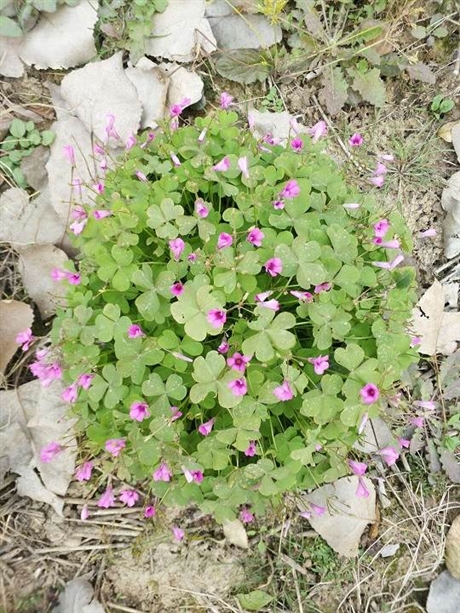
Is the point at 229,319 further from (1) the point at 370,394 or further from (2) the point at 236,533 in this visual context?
(2) the point at 236,533

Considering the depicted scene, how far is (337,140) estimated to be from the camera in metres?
2.78

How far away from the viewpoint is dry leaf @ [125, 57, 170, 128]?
2.56 metres

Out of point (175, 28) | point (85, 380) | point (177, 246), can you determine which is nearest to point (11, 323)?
point (85, 380)

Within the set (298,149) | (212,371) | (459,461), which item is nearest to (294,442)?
(212,371)

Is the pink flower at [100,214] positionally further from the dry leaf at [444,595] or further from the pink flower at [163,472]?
the dry leaf at [444,595]

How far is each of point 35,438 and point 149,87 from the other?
5.01 ft

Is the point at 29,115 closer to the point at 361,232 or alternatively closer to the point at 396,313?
the point at 361,232

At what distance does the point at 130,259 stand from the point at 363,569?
1693 millimetres

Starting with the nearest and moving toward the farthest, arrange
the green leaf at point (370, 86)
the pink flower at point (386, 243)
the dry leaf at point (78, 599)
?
the pink flower at point (386, 243)
the dry leaf at point (78, 599)
the green leaf at point (370, 86)

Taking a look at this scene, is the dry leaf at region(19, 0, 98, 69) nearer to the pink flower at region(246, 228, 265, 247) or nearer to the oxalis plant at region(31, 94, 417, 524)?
the oxalis plant at region(31, 94, 417, 524)

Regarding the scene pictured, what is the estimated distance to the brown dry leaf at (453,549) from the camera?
2.52 metres

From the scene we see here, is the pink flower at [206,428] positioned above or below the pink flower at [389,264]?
below

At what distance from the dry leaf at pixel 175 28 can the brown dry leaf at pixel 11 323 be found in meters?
1.23

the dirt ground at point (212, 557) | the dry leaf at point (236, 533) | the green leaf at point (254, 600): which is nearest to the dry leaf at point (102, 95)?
the dirt ground at point (212, 557)
